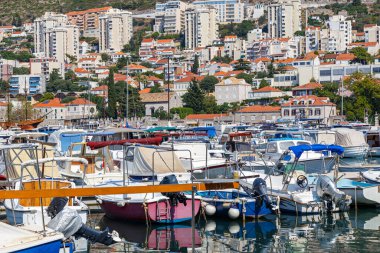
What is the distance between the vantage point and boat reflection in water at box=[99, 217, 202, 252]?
18078mm

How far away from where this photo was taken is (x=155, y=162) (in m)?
22.8

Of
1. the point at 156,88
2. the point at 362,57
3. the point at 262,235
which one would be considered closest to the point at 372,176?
the point at 262,235

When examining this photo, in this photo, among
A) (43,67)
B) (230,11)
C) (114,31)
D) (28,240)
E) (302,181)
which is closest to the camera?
(28,240)

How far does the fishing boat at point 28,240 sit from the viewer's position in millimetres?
12091

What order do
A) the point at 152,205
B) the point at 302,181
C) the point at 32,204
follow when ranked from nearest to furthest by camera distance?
the point at 32,204 → the point at 152,205 → the point at 302,181

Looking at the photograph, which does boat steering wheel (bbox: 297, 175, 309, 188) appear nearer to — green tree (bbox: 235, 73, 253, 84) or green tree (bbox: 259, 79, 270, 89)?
green tree (bbox: 259, 79, 270, 89)

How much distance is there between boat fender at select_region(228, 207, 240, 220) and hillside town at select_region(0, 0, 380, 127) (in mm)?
46878

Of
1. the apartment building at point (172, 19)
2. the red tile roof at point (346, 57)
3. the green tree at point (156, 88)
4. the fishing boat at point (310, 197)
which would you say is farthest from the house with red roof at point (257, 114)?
the apartment building at point (172, 19)

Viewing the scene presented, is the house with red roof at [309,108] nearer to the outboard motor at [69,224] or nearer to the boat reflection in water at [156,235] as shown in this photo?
the boat reflection in water at [156,235]

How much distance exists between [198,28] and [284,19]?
16.3 metres

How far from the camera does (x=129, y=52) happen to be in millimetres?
165500

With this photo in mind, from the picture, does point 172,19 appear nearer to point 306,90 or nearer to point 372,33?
point 372,33

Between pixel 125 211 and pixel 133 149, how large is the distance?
5338 mm

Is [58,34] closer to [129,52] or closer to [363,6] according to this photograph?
[129,52]
